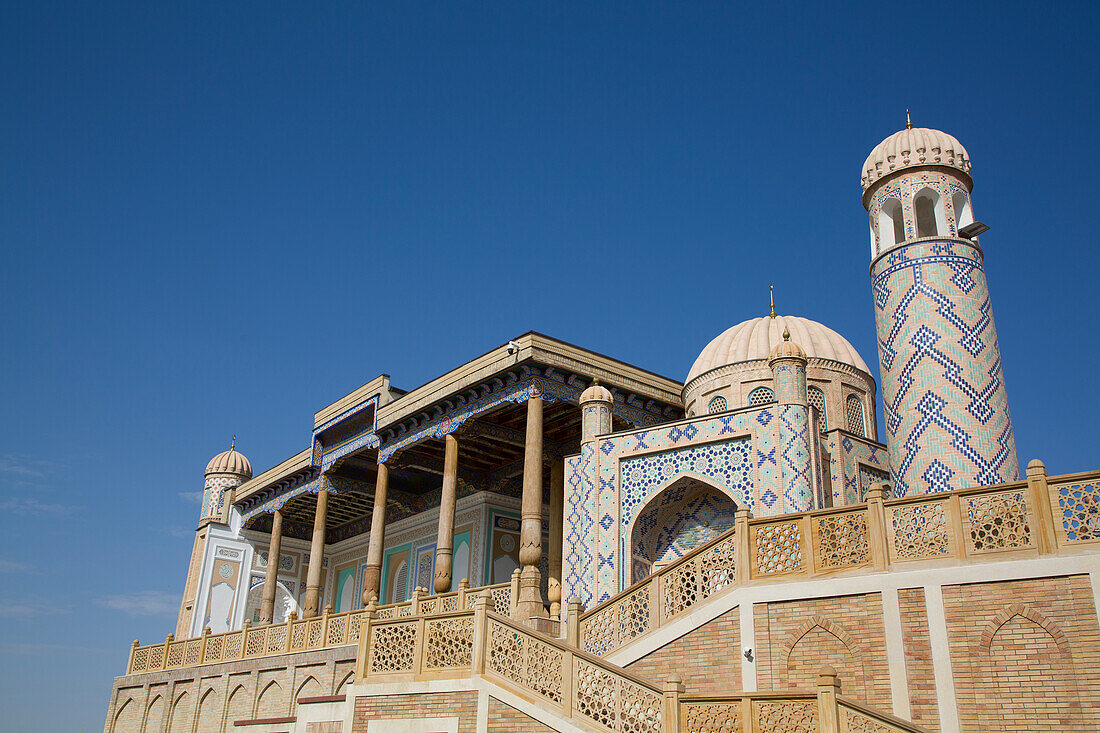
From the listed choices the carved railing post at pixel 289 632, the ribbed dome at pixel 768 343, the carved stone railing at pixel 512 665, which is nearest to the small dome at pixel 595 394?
the ribbed dome at pixel 768 343

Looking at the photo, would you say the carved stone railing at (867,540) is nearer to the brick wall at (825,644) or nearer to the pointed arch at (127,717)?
the brick wall at (825,644)

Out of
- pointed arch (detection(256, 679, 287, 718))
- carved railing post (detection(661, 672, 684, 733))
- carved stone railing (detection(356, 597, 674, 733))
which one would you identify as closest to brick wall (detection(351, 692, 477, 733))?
carved stone railing (detection(356, 597, 674, 733))

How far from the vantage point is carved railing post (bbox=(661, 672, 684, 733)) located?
8.06 m

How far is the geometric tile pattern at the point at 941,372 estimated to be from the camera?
44.7ft

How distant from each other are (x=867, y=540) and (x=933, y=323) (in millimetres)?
5903

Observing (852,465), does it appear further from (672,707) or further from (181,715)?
(181,715)

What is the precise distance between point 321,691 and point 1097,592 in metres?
13.7

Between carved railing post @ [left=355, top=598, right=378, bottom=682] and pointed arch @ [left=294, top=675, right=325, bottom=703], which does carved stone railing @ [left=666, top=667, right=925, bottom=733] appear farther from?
pointed arch @ [left=294, top=675, right=325, bottom=703]

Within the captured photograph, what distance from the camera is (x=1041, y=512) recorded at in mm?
8930

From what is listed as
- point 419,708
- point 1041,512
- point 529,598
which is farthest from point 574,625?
point 1041,512

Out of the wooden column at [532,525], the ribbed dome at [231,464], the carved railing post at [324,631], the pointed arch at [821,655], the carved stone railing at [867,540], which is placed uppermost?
the ribbed dome at [231,464]

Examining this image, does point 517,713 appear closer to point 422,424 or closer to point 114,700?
point 422,424

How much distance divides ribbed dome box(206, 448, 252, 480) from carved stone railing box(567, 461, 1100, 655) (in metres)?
26.7

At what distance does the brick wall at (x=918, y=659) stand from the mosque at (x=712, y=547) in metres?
0.02
